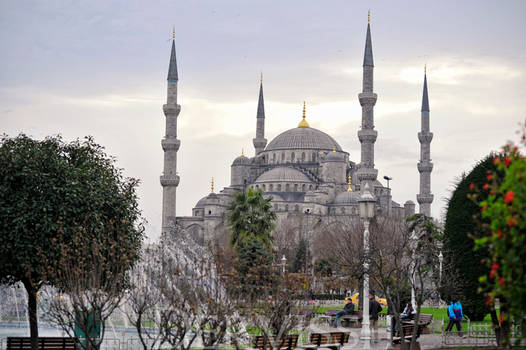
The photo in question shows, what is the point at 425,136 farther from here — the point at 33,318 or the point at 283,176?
the point at 33,318

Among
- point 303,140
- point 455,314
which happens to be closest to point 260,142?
point 303,140

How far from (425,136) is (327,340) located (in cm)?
5586

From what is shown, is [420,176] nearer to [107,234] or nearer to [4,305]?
[4,305]

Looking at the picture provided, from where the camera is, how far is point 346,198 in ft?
248

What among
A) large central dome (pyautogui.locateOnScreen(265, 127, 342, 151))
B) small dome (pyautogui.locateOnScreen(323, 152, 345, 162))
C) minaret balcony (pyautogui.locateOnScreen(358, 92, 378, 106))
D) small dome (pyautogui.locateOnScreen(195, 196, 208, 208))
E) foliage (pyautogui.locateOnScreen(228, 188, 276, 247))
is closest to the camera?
foliage (pyautogui.locateOnScreen(228, 188, 276, 247))

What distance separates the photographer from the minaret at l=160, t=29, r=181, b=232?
6188 centimetres

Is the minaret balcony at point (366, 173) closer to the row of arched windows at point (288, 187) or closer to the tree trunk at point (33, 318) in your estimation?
the row of arched windows at point (288, 187)

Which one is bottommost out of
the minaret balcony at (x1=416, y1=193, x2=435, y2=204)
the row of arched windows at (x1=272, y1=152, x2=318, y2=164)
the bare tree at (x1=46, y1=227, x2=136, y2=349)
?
the bare tree at (x1=46, y1=227, x2=136, y2=349)

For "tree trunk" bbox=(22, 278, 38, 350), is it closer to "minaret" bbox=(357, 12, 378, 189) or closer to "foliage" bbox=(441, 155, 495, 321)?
"foliage" bbox=(441, 155, 495, 321)

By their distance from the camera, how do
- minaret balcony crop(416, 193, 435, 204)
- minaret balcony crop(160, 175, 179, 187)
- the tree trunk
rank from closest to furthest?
the tree trunk, minaret balcony crop(160, 175, 179, 187), minaret balcony crop(416, 193, 435, 204)

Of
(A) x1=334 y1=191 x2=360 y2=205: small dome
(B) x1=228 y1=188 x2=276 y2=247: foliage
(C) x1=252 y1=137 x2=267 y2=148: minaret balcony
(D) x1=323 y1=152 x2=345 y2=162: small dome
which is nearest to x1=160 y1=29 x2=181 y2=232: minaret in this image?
(A) x1=334 y1=191 x2=360 y2=205: small dome

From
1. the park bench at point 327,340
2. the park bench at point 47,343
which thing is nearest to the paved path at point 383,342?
the park bench at point 327,340

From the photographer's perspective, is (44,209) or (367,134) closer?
(44,209)

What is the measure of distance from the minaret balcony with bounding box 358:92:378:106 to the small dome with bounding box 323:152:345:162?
21.2m
